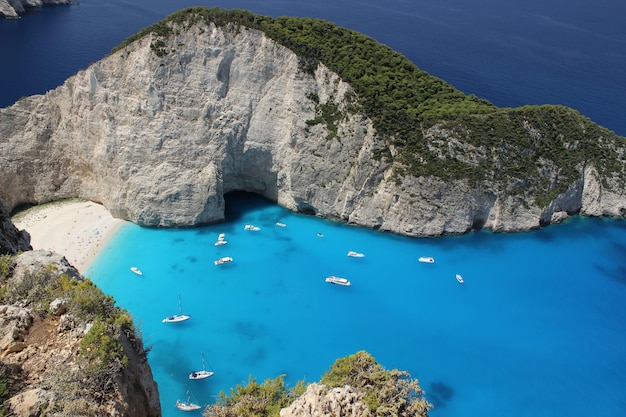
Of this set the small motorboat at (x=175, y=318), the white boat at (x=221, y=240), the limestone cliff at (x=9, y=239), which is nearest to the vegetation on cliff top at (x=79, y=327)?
the limestone cliff at (x=9, y=239)

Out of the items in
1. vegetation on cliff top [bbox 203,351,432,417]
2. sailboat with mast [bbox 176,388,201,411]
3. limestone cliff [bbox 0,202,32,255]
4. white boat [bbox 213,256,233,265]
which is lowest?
sailboat with mast [bbox 176,388,201,411]

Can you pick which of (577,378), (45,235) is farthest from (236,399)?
(45,235)

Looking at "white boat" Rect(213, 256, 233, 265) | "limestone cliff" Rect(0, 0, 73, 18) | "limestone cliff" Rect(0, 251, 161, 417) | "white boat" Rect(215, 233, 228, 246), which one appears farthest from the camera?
"limestone cliff" Rect(0, 0, 73, 18)

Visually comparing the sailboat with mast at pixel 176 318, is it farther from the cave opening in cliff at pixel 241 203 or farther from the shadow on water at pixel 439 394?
the shadow on water at pixel 439 394

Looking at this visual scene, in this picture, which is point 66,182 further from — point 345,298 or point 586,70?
point 586,70

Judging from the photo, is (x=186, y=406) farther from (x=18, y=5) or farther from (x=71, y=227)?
(x=18, y=5)

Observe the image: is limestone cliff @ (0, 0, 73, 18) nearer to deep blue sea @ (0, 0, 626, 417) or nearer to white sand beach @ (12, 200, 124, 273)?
deep blue sea @ (0, 0, 626, 417)

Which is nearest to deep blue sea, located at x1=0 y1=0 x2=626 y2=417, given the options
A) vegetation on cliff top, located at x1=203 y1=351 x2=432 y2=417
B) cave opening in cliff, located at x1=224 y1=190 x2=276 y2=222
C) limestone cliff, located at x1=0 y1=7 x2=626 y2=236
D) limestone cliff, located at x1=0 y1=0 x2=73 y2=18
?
cave opening in cliff, located at x1=224 y1=190 x2=276 y2=222
